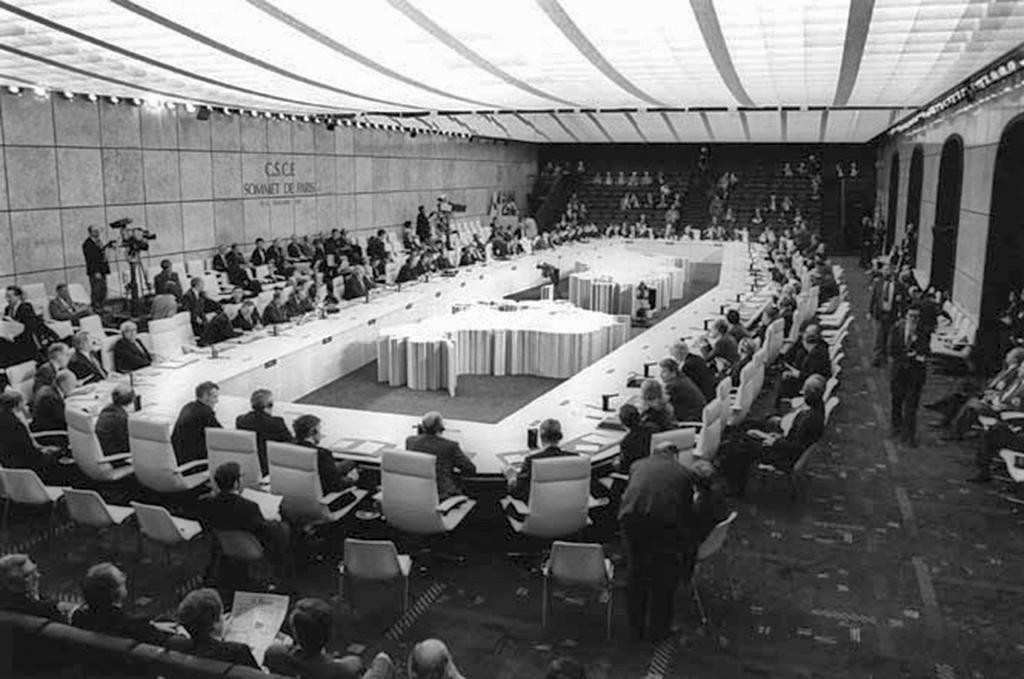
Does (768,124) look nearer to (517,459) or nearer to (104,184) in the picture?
(104,184)

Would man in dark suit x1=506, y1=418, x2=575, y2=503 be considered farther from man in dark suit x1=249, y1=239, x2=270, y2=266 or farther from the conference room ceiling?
man in dark suit x1=249, y1=239, x2=270, y2=266

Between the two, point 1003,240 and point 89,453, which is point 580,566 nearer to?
point 89,453

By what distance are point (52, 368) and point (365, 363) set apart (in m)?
5.35

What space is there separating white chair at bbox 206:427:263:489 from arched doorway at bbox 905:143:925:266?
19083 millimetres

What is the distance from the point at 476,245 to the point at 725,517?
18.4m

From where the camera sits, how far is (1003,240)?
42.4 feet

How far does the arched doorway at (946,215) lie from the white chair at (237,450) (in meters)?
14.3

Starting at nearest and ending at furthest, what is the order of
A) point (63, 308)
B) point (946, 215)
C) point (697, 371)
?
point (697, 371), point (63, 308), point (946, 215)

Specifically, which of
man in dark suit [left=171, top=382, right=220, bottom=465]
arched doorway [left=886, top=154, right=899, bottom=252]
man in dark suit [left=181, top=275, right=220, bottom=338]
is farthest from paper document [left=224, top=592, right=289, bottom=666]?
arched doorway [left=886, top=154, right=899, bottom=252]

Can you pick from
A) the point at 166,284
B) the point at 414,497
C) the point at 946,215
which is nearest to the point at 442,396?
the point at 166,284

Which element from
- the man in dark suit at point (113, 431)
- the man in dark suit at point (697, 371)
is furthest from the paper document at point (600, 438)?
the man in dark suit at point (113, 431)

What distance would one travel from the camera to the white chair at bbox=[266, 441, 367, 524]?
6.14m

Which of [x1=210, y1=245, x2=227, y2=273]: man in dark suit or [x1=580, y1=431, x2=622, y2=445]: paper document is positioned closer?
[x1=580, y1=431, x2=622, y2=445]: paper document

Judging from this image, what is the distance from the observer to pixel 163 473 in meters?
6.77
